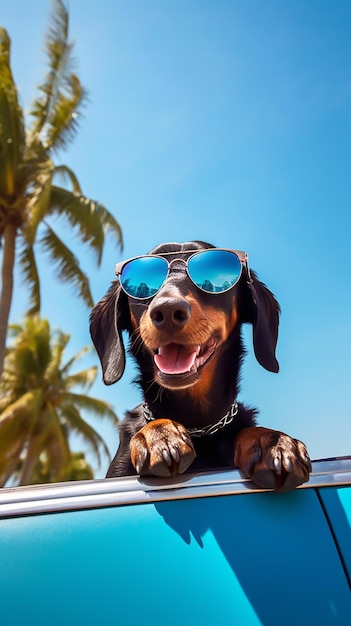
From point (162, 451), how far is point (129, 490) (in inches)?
8.4

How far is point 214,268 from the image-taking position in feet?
7.92

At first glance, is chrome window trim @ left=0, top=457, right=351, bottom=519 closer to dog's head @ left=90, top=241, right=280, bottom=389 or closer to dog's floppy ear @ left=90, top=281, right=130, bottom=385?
dog's head @ left=90, top=241, right=280, bottom=389

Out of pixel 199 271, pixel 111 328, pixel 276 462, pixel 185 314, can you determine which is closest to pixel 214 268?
pixel 199 271

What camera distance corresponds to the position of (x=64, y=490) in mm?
1404

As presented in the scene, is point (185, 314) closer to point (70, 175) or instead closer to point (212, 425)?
point (212, 425)

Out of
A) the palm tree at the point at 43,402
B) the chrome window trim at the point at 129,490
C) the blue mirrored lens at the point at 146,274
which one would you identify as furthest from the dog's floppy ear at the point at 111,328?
the palm tree at the point at 43,402

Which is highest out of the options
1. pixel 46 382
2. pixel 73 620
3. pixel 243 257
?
pixel 46 382

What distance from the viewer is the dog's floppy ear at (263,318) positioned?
2.55 metres

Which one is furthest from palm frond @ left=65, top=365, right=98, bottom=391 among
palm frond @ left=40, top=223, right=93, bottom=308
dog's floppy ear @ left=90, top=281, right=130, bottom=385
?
dog's floppy ear @ left=90, top=281, right=130, bottom=385

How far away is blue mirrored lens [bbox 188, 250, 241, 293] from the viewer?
2.41 m

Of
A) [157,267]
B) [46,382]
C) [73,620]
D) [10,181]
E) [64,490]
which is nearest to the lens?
[73,620]

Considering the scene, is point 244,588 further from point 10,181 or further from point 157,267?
point 10,181

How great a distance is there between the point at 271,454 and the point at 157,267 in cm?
115

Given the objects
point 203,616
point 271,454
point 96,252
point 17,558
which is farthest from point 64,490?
point 96,252
